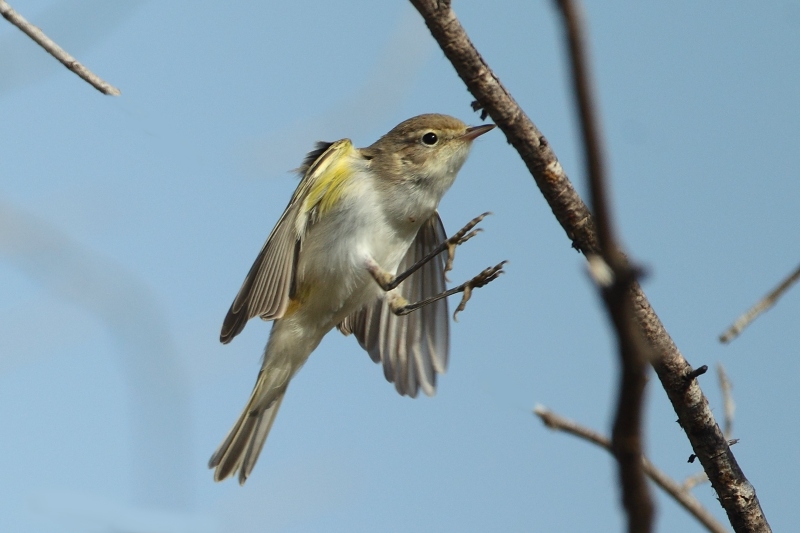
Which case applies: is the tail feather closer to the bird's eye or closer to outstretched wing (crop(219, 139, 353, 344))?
outstretched wing (crop(219, 139, 353, 344))

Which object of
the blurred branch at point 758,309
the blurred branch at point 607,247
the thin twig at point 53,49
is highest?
the thin twig at point 53,49

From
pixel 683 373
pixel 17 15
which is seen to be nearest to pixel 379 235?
pixel 683 373

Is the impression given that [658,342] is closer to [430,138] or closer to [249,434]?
[430,138]

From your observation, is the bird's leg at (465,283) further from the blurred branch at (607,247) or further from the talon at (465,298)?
the blurred branch at (607,247)

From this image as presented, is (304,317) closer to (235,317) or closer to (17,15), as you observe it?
(235,317)

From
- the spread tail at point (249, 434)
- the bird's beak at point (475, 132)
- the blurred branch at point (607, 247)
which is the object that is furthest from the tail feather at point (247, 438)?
the blurred branch at point (607, 247)

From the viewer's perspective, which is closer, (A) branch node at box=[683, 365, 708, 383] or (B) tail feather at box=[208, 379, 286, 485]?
(A) branch node at box=[683, 365, 708, 383]

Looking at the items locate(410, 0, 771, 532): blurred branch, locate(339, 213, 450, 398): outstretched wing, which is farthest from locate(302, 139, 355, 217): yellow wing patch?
locate(410, 0, 771, 532): blurred branch
